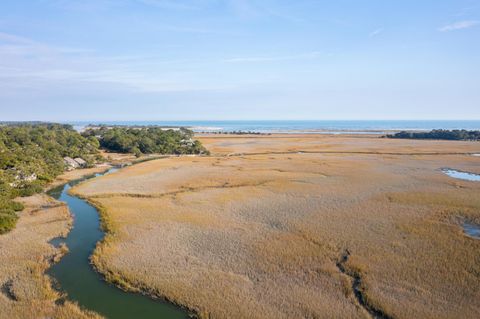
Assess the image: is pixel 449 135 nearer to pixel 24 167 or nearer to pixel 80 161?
pixel 80 161

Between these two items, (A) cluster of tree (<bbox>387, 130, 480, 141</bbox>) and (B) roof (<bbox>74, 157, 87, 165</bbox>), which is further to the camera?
(A) cluster of tree (<bbox>387, 130, 480, 141</bbox>)

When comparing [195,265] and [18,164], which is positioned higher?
[18,164]

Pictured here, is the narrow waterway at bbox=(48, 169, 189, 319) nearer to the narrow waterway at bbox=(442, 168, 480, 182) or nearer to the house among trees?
the house among trees

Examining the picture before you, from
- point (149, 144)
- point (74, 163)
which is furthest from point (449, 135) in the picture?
point (74, 163)

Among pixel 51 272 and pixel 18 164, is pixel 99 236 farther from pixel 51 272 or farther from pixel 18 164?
pixel 18 164

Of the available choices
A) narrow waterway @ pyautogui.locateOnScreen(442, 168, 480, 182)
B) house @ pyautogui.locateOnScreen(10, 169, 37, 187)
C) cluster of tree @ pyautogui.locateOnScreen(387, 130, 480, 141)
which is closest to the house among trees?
house @ pyautogui.locateOnScreen(10, 169, 37, 187)

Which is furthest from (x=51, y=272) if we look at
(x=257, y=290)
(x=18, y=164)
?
(x=18, y=164)
